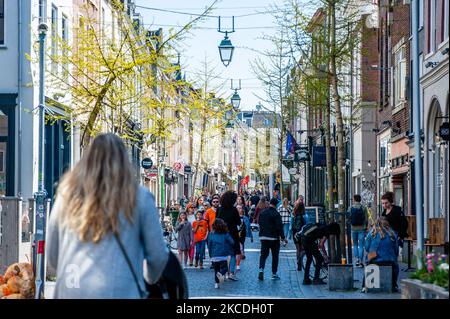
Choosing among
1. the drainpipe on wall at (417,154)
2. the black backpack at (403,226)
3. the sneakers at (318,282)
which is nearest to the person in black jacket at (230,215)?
the sneakers at (318,282)

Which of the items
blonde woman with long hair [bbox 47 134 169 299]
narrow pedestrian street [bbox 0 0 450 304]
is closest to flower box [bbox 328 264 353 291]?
narrow pedestrian street [bbox 0 0 450 304]

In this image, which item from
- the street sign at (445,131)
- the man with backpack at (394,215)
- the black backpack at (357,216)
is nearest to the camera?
the street sign at (445,131)

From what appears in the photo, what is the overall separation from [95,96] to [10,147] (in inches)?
180

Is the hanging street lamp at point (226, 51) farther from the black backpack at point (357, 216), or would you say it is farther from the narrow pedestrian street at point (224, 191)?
the black backpack at point (357, 216)

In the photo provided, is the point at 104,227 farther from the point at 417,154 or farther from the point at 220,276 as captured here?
the point at 220,276

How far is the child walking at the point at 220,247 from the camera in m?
20.8

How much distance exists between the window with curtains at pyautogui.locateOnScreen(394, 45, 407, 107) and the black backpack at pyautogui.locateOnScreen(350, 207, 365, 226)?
21.7 feet

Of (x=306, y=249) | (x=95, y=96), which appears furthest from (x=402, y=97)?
(x=306, y=249)

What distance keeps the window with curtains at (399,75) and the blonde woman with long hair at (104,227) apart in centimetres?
2670

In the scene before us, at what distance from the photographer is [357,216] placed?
86.8ft

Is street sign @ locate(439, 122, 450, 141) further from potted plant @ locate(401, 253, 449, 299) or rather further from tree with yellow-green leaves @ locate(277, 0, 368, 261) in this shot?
potted plant @ locate(401, 253, 449, 299)

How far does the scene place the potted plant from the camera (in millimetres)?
8656

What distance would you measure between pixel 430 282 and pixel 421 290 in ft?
0.69
